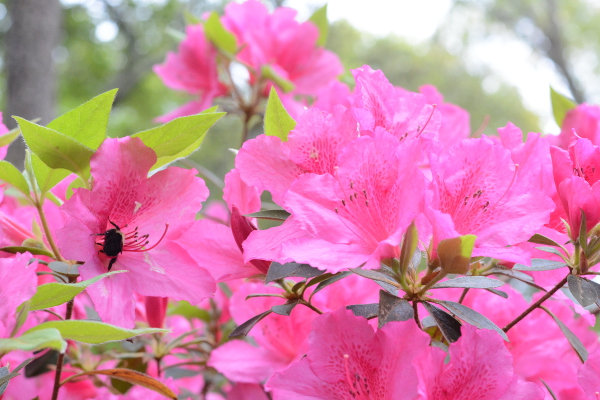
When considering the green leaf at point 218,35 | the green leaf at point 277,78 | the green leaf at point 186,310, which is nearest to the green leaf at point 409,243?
the green leaf at point 186,310

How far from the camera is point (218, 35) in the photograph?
135cm

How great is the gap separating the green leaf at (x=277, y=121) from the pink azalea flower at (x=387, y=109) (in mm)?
80

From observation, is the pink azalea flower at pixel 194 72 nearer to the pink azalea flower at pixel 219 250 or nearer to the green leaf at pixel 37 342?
the pink azalea flower at pixel 219 250

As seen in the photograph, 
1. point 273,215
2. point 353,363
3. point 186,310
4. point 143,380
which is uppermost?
point 273,215

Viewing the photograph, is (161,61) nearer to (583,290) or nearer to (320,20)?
(320,20)

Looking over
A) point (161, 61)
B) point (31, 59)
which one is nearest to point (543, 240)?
point (31, 59)

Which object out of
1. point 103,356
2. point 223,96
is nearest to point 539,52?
point 223,96

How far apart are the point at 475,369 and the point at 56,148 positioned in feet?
1.66

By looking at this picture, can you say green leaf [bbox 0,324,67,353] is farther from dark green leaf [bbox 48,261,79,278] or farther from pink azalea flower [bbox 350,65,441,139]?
pink azalea flower [bbox 350,65,441,139]

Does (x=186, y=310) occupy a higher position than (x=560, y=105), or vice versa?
(x=560, y=105)

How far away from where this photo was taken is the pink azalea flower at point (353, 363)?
0.56 metres

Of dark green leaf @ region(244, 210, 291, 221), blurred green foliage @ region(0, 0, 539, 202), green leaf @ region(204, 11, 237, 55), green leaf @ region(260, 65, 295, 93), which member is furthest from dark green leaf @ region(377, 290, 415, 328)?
blurred green foliage @ region(0, 0, 539, 202)

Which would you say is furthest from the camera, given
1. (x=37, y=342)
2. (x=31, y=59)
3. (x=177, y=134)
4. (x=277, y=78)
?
(x=31, y=59)

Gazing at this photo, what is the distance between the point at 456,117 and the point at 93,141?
2.23ft
